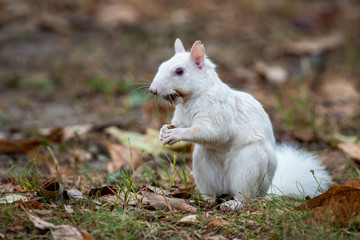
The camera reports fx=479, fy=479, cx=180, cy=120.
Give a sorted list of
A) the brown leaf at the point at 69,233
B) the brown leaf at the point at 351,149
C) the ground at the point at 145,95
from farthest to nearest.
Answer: the brown leaf at the point at 351,149 → the ground at the point at 145,95 → the brown leaf at the point at 69,233

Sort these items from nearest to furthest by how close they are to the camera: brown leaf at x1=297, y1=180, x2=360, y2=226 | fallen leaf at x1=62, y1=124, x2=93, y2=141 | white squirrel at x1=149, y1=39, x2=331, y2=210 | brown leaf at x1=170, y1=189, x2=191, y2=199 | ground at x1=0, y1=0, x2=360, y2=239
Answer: brown leaf at x1=297, y1=180, x2=360, y2=226
ground at x1=0, y1=0, x2=360, y2=239
white squirrel at x1=149, y1=39, x2=331, y2=210
brown leaf at x1=170, y1=189, x2=191, y2=199
fallen leaf at x1=62, y1=124, x2=93, y2=141

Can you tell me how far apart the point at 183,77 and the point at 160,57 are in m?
4.09

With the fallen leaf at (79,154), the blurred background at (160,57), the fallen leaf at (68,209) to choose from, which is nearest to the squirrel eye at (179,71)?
the fallen leaf at (68,209)

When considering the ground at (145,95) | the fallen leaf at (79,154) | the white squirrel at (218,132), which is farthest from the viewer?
the fallen leaf at (79,154)

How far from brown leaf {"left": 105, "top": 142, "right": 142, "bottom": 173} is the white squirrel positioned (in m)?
0.95

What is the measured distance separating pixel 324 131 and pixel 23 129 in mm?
3102

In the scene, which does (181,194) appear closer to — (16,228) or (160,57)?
(16,228)

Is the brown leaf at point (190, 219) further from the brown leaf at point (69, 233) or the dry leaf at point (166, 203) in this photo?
the brown leaf at point (69, 233)

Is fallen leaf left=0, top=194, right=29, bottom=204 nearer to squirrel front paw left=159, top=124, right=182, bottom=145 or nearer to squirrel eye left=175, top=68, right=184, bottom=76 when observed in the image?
squirrel front paw left=159, top=124, right=182, bottom=145

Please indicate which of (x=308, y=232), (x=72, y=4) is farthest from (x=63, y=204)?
(x=72, y=4)

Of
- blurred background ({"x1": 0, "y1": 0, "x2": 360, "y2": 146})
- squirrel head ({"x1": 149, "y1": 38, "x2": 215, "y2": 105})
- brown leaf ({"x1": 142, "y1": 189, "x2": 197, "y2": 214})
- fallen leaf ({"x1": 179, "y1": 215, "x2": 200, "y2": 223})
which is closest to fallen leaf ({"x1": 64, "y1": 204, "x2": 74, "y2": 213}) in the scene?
brown leaf ({"x1": 142, "y1": 189, "x2": 197, "y2": 214})

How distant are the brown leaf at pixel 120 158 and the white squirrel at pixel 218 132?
0.95 m

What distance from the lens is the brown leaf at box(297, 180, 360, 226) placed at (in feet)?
7.86

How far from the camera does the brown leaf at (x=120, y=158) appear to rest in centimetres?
395
